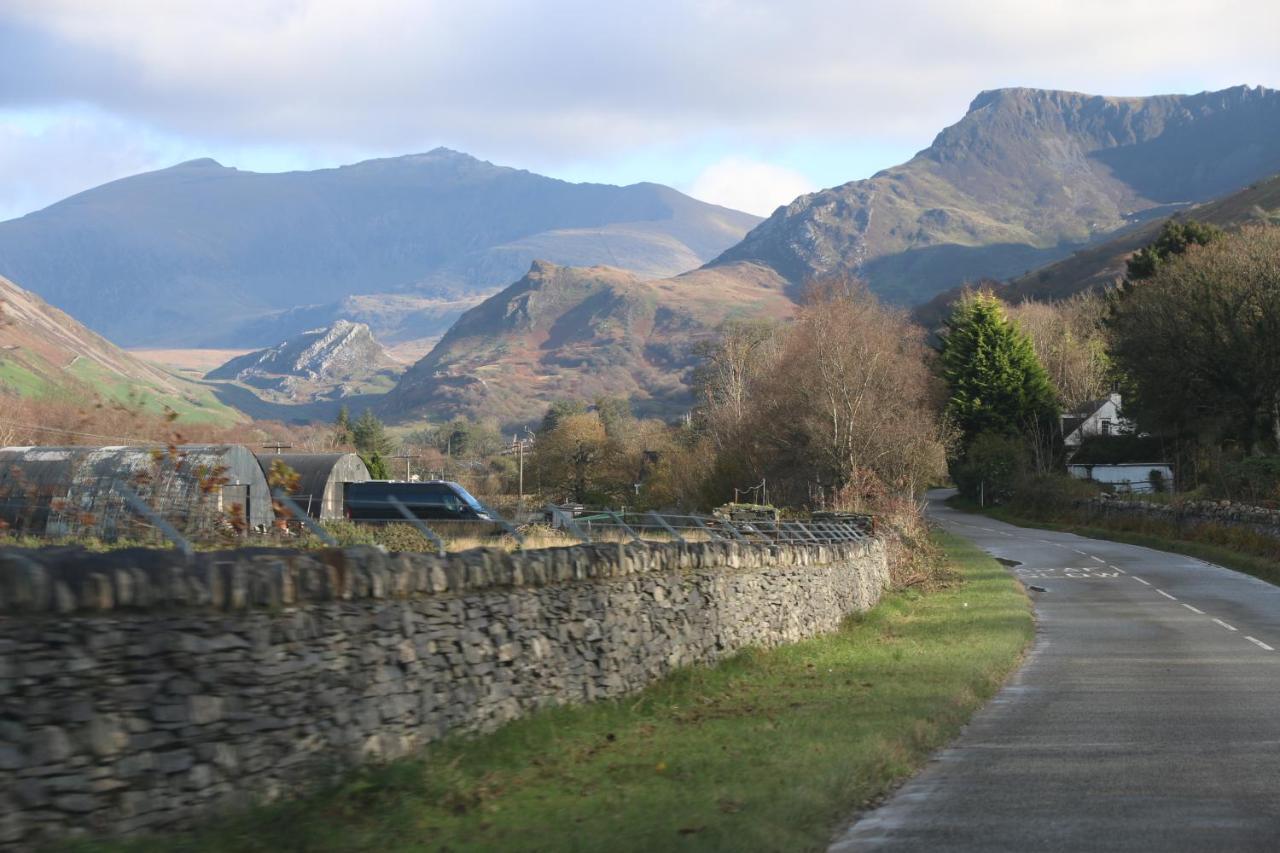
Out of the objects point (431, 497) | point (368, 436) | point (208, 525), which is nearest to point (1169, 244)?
point (368, 436)

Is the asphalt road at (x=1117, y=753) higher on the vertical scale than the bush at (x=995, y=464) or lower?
lower

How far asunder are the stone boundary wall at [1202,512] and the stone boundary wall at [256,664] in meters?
35.8

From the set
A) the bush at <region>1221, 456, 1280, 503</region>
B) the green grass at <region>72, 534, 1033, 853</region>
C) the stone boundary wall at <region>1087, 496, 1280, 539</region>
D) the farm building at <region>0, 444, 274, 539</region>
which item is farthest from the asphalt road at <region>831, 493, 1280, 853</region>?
the bush at <region>1221, 456, 1280, 503</region>

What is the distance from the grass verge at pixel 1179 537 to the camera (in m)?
40.7

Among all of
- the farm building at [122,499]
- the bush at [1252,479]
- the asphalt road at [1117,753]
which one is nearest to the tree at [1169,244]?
the bush at [1252,479]

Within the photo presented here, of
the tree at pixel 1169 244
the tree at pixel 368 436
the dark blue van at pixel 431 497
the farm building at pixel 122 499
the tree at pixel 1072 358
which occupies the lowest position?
the dark blue van at pixel 431 497

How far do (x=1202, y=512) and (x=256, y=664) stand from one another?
49.6m

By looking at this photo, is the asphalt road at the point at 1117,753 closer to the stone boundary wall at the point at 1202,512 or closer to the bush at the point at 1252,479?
the stone boundary wall at the point at 1202,512

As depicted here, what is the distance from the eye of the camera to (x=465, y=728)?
11477mm

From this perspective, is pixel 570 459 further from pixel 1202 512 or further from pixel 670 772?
pixel 670 772

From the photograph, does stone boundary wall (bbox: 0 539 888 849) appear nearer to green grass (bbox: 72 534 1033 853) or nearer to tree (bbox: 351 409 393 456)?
green grass (bbox: 72 534 1033 853)

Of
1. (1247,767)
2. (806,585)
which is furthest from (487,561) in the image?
(806,585)

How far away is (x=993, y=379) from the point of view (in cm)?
8706

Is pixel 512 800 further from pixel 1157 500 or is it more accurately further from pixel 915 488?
pixel 1157 500
